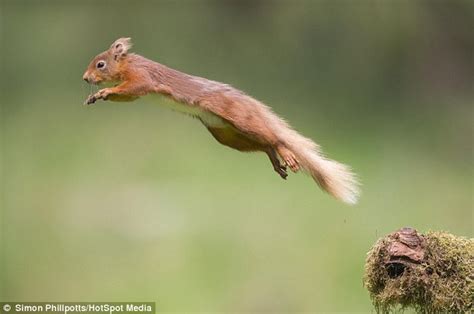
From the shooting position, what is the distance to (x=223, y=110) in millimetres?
2814

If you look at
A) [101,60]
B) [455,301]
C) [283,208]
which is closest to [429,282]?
[455,301]

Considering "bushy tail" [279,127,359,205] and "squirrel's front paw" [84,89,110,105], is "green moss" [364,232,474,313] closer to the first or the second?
"bushy tail" [279,127,359,205]

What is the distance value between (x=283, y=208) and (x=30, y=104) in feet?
6.32

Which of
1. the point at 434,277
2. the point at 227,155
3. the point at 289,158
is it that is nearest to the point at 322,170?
the point at 289,158

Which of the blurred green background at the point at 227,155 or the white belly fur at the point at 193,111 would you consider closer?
the white belly fur at the point at 193,111

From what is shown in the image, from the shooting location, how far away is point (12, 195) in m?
6.41

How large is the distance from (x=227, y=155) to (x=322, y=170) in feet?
12.1

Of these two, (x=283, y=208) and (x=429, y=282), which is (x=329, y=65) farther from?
(x=429, y=282)

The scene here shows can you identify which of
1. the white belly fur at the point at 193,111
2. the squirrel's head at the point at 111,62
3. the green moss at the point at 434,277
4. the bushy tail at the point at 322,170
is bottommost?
the green moss at the point at 434,277

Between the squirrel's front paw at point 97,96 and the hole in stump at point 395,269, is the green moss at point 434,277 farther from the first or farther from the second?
the squirrel's front paw at point 97,96

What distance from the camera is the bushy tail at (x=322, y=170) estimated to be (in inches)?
117

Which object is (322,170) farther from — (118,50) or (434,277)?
(118,50)

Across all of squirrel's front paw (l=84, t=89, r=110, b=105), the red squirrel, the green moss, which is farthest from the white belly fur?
the green moss

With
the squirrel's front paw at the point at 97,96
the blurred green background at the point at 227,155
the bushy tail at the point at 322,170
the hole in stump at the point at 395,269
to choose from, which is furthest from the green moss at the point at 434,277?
the blurred green background at the point at 227,155
